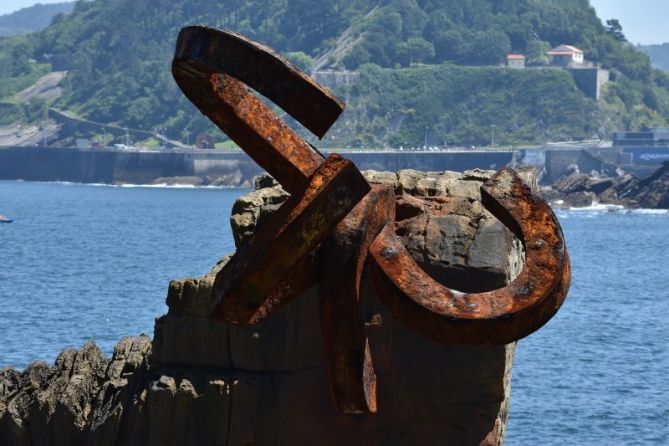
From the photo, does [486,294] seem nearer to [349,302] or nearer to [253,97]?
[349,302]

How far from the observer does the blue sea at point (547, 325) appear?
26203 millimetres

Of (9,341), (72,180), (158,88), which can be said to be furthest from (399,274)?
(158,88)

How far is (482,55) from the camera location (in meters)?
192

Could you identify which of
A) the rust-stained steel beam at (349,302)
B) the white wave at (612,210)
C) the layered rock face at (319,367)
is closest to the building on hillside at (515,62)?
the white wave at (612,210)

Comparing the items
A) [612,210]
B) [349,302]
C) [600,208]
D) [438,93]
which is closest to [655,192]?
[600,208]

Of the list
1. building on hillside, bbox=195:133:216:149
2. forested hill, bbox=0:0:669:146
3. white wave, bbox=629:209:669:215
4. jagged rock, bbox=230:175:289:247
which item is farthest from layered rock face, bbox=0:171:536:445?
forested hill, bbox=0:0:669:146

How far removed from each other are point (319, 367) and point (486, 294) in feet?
8.61

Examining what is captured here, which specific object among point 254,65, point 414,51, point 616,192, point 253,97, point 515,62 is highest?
point 414,51

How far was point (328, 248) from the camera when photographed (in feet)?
26.7

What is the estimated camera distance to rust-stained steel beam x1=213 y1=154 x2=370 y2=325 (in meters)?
7.90

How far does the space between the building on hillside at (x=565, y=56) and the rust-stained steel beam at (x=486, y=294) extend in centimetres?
17650

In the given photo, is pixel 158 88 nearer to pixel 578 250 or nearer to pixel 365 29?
pixel 365 29

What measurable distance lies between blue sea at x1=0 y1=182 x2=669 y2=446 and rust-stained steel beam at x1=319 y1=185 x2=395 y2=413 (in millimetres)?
14818

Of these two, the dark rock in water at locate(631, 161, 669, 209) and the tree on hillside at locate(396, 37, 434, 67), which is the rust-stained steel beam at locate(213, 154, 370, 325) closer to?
the dark rock in water at locate(631, 161, 669, 209)
